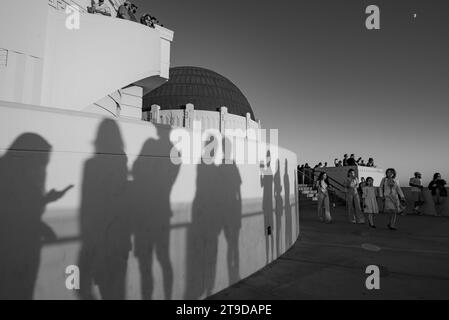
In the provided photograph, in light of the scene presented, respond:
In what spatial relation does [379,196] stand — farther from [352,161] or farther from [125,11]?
[125,11]

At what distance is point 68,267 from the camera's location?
242 cm

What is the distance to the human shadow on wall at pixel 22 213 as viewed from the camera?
217 centimetres

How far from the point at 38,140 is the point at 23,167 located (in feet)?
0.84

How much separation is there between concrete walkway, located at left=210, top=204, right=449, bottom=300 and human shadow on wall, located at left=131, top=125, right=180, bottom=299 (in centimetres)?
100

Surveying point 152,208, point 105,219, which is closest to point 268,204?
point 152,208

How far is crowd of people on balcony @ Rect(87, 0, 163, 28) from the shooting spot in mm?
8273

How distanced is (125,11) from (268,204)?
8.65 meters

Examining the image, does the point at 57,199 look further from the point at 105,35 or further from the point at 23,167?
the point at 105,35

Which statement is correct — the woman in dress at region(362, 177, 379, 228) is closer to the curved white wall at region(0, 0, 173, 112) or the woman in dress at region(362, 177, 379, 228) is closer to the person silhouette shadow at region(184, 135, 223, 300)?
the person silhouette shadow at region(184, 135, 223, 300)

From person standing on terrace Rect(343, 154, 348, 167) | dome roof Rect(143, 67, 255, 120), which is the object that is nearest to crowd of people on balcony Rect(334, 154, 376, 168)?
person standing on terrace Rect(343, 154, 348, 167)

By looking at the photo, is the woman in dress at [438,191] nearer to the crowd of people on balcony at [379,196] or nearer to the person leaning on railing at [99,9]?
the crowd of people on balcony at [379,196]

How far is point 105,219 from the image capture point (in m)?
2.67

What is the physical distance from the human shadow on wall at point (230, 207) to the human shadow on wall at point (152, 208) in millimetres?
857
